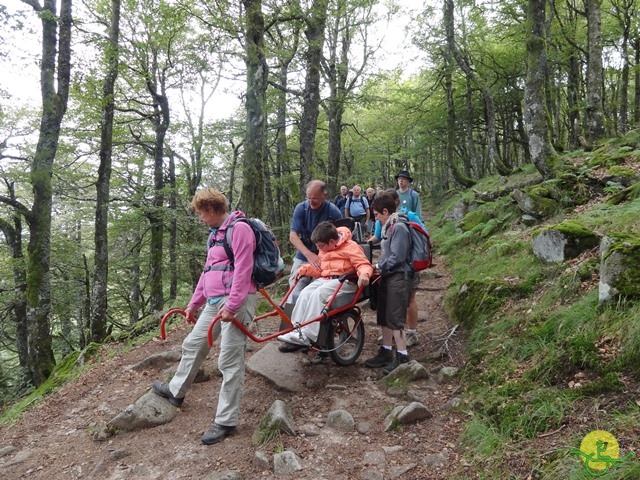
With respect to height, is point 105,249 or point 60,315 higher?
point 105,249

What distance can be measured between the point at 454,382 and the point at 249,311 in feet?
7.94

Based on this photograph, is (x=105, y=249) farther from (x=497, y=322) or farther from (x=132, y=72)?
(x=497, y=322)

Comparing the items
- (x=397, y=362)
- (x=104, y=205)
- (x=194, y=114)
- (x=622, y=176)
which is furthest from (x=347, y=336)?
(x=194, y=114)

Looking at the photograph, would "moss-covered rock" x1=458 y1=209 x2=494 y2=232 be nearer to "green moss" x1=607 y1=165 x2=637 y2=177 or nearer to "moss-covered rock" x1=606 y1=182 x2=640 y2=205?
"green moss" x1=607 y1=165 x2=637 y2=177

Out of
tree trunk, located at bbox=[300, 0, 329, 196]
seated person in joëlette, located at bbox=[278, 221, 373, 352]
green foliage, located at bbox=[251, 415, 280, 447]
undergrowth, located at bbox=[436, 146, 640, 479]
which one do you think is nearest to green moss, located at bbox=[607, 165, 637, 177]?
undergrowth, located at bbox=[436, 146, 640, 479]

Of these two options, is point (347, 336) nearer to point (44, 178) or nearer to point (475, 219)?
point (475, 219)

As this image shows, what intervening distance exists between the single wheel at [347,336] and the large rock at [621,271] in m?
2.68

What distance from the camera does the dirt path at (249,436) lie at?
10.7 ft

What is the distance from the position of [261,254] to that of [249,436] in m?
1.78

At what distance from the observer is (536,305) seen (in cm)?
448

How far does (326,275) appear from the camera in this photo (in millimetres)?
4906

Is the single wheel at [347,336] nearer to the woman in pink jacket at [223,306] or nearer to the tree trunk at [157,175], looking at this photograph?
the woman in pink jacket at [223,306]

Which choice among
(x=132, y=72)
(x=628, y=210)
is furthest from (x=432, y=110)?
(x=628, y=210)

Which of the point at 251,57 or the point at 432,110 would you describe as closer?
the point at 251,57
